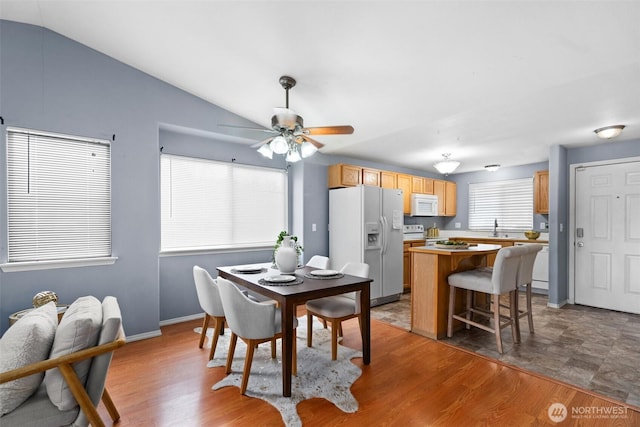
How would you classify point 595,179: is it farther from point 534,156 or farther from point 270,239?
point 270,239

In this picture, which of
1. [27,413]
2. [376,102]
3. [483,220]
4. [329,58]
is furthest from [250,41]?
[483,220]

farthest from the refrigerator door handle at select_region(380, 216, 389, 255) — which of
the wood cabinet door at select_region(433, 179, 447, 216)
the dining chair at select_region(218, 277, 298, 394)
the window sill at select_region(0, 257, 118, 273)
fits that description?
the window sill at select_region(0, 257, 118, 273)

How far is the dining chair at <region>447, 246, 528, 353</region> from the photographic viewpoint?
2.75 metres

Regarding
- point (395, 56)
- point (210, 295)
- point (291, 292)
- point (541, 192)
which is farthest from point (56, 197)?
point (541, 192)

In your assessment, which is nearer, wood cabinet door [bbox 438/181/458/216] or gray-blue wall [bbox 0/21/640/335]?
gray-blue wall [bbox 0/21/640/335]

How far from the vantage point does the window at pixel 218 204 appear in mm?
3670

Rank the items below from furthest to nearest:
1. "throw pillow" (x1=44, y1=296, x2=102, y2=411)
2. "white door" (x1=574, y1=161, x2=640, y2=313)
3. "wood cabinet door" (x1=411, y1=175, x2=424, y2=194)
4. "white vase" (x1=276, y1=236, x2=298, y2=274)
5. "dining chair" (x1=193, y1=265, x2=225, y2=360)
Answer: "wood cabinet door" (x1=411, y1=175, x2=424, y2=194), "white door" (x1=574, y1=161, x2=640, y2=313), "white vase" (x1=276, y1=236, x2=298, y2=274), "dining chair" (x1=193, y1=265, x2=225, y2=360), "throw pillow" (x1=44, y1=296, x2=102, y2=411)

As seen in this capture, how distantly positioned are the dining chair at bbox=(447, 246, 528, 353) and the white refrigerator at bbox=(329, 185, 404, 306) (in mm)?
1262

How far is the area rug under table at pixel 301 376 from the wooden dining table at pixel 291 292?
13 cm

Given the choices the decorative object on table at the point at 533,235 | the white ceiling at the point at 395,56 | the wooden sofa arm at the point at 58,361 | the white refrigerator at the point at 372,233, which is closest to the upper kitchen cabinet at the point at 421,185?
the white refrigerator at the point at 372,233

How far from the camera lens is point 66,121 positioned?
2.80 meters

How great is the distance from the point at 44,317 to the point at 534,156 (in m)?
6.10

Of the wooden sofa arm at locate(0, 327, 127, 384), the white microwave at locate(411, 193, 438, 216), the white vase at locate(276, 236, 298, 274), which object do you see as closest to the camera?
the wooden sofa arm at locate(0, 327, 127, 384)

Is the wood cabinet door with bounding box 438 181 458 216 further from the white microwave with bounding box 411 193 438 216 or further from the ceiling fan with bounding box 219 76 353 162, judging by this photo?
the ceiling fan with bounding box 219 76 353 162
